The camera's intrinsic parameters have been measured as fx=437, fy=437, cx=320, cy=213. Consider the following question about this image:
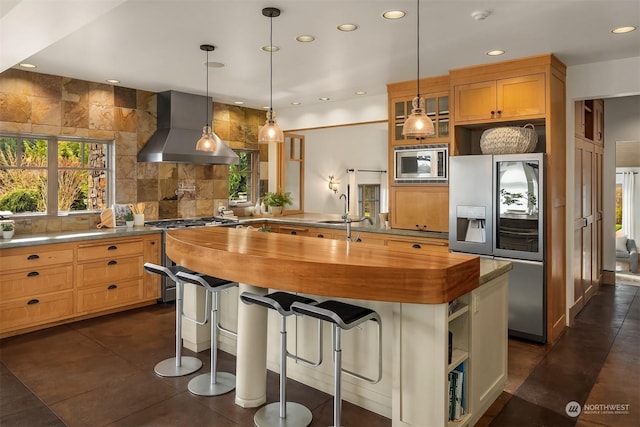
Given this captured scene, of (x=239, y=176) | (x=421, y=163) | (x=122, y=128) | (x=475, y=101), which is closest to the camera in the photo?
(x=475, y=101)

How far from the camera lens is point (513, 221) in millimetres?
4129

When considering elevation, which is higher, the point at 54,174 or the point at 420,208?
the point at 54,174

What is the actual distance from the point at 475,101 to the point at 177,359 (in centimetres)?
372

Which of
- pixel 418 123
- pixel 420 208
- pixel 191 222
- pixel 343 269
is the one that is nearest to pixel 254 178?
pixel 191 222

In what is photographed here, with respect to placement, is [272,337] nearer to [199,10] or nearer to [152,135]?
[199,10]

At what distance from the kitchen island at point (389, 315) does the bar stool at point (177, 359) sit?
0.21 metres

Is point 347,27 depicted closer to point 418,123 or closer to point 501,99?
point 418,123

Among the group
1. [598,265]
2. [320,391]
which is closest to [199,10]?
[320,391]

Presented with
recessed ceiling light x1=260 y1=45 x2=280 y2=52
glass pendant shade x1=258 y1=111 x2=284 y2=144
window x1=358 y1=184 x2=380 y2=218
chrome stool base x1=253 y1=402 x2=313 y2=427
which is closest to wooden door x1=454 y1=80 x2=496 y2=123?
recessed ceiling light x1=260 y1=45 x2=280 y2=52

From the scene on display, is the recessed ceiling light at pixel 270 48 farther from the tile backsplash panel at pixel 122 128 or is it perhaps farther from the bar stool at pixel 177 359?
the tile backsplash panel at pixel 122 128

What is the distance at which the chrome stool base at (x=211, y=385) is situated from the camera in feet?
10.1

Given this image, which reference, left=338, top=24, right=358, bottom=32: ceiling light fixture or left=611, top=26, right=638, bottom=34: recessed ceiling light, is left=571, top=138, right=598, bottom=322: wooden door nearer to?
left=611, top=26, right=638, bottom=34: recessed ceiling light

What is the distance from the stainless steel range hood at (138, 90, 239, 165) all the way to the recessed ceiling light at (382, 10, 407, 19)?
10.8 feet

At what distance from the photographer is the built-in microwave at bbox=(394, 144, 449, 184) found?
16.0ft
